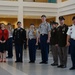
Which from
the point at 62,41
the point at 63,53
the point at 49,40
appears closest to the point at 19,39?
the point at 49,40

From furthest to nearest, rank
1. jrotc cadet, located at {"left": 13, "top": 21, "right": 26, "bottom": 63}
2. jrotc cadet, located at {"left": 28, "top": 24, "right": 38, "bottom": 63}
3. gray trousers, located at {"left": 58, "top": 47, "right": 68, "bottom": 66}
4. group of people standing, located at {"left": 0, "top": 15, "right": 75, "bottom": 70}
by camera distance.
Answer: jrotc cadet, located at {"left": 13, "top": 21, "right": 26, "bottom": 63} → jrotc cadet, located at {"left": 28, "top": 24, "right": 38, "bottom": 63} → gray trousers, located at {"left": 58, "top": 47, "right": 68, "bottom": 66} → group of people standing, located at {"left": 0, "top": 15, "right": 75, "bottom": 70}

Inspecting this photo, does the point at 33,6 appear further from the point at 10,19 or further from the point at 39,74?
the point at 39,74

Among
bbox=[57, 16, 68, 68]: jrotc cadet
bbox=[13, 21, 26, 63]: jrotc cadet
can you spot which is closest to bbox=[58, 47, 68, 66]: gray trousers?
bbox=[57, 16, 68, 68]: jrotc cadet

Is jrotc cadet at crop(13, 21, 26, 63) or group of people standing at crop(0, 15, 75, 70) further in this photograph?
jrotc cadet at crop(13, 21, 26, 63)

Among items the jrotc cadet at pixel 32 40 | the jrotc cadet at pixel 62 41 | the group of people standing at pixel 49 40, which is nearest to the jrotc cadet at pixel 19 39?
the group of people standing at pixel 49 40

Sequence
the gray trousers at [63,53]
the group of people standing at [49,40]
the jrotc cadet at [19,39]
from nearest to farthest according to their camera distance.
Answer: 1. the group of people standing at [49,40]
2. the gray trousers at [63,53]
3. the jrotc cadet at [19,39]

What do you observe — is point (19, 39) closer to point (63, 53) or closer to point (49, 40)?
point (49, 40)

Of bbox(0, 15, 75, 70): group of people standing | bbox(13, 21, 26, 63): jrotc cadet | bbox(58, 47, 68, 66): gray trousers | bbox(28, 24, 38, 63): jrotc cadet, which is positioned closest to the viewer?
bbox(0, 15, 75, 70): group of people standing

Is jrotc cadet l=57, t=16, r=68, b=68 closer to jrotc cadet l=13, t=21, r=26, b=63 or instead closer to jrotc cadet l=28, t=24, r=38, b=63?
jrotc cadet l=28, t=24, r=38, b=63

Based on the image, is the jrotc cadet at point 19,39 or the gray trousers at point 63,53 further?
the jrotc cadet at point 19,39

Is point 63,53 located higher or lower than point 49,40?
lower

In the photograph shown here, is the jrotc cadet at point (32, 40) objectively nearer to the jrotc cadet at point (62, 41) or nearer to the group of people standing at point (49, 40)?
the group of people standing at point (49, 40)

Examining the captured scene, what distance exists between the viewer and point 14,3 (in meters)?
24.1

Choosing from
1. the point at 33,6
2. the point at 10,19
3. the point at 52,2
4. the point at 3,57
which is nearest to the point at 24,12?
the point at 33,6
